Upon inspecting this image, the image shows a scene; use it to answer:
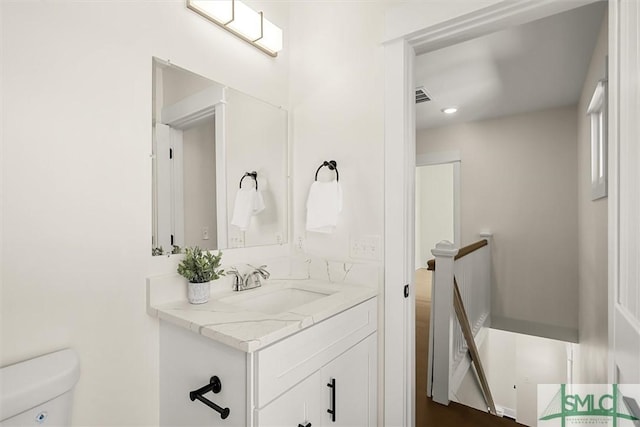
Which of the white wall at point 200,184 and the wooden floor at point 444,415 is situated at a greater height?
the white wall at point 200,184

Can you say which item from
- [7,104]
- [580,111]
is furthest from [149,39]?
[580,111]

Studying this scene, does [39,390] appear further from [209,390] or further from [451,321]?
[451,321]

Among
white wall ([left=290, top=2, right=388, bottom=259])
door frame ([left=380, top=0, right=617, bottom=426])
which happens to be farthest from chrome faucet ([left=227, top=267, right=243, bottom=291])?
door frame ([left=380, top=0, right=617, bottom=426])

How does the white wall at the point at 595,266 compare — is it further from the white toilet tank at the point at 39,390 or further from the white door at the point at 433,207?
the white door at the point at 433,207

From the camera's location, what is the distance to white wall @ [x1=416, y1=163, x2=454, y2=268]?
18.7ft

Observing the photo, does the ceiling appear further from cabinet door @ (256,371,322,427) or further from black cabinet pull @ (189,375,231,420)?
black cabinet pull @ (189,375,231,420)

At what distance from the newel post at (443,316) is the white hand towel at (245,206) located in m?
1.16

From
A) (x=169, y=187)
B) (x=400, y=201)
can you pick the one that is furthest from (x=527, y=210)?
(x=169, y=187)

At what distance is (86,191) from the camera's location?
39.1 inches

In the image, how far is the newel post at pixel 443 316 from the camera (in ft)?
6.66

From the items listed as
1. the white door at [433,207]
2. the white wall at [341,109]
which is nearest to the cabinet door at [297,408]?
the white wall at [341,109]

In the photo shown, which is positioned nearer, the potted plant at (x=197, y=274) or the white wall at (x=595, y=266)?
the potted plant at (x=197, y=274)

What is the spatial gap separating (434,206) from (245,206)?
4955mm

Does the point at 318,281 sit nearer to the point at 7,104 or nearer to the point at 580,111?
the point at 7,104
